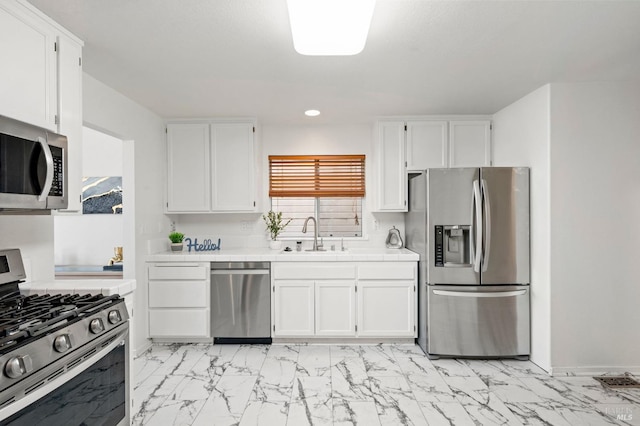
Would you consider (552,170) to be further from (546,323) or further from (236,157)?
Answer: (236,157)

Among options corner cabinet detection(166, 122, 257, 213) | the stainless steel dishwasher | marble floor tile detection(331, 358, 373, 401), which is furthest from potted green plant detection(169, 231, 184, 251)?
marble floor tile detection(331, 358, 373, 401)

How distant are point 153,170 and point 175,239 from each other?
0.77m

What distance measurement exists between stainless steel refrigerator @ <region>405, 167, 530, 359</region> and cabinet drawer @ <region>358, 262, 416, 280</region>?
1.06ft

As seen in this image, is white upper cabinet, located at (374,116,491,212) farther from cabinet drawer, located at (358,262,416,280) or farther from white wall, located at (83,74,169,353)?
white wall, located at (83,74,169,353)

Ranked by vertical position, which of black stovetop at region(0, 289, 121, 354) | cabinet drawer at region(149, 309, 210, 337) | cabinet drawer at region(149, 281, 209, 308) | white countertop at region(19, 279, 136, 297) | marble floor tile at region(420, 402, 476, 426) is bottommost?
marble floor tile at region(420, 402, 476, 426)

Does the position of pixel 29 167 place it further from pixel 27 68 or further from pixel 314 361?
pixel 314 361

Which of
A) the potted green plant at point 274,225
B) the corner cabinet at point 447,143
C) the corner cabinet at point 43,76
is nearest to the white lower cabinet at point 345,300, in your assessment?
the potted green plant at point 274,225

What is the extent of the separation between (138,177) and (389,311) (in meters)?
2.76

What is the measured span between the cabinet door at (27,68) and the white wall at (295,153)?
8.07 feet

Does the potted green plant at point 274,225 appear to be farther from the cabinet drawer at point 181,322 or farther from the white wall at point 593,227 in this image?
the white wall at point 593,227

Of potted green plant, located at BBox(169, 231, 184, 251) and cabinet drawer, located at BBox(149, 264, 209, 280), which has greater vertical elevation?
potted green plant, located at BBox(169, 231, 184, 251)

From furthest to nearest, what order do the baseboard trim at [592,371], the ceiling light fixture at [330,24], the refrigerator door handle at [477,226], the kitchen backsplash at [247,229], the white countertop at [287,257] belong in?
the kitchen backsplash at [247,229]
the white countertop at [287,257]
the refrigerator door handle at [477,226]
the baseboard trim at [592,371]
the ceiling light fixture at [330,24]

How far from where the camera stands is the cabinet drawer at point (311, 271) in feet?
12.1

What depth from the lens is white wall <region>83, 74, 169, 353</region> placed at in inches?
123
